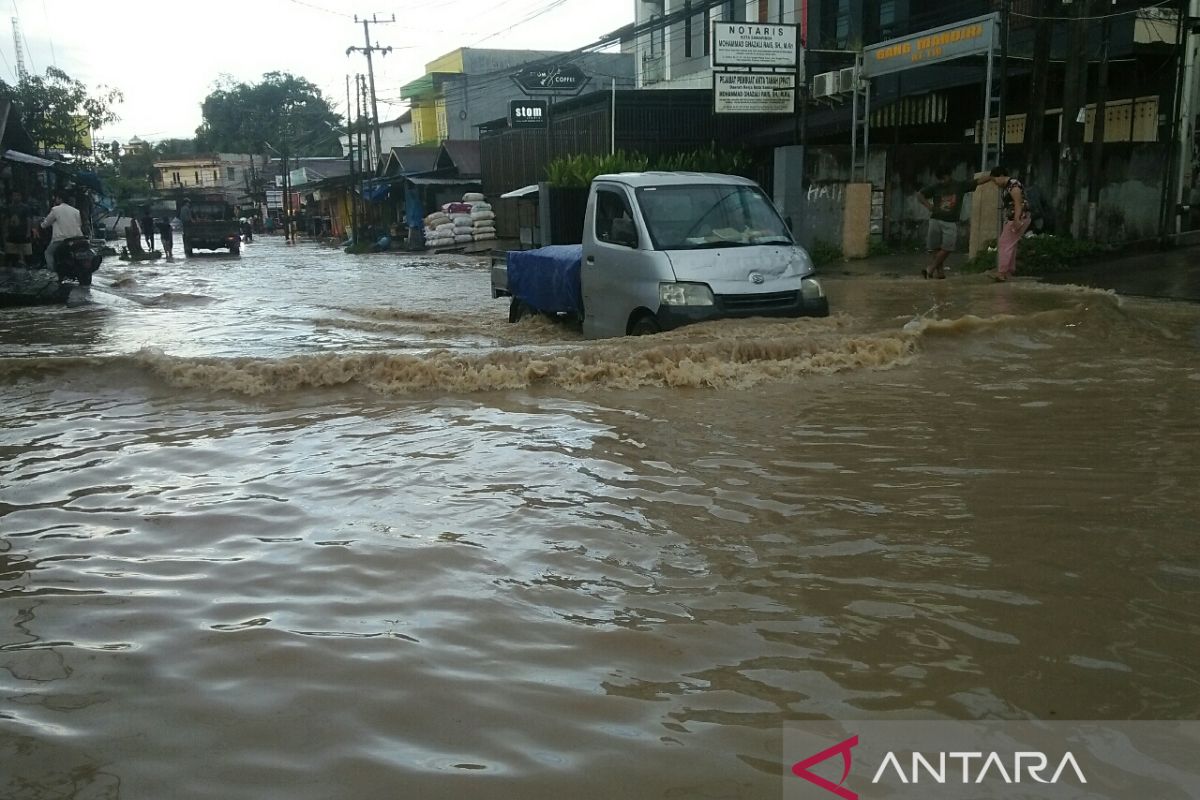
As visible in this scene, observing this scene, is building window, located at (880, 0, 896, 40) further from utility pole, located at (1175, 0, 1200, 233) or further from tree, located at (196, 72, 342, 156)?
tree, located at (196, 72, 342, 156)

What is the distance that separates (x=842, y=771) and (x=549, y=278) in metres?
8.32

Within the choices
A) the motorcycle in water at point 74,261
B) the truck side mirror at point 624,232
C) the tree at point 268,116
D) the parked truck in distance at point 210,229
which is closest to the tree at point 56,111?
the parked truck in distance at point 210,229

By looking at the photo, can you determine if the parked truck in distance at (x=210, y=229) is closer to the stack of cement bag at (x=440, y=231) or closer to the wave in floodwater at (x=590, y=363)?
the stack of cement bag at (x=440, y=231)

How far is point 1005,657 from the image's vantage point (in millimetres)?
3084

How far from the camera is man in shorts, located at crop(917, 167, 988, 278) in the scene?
13.4 metres

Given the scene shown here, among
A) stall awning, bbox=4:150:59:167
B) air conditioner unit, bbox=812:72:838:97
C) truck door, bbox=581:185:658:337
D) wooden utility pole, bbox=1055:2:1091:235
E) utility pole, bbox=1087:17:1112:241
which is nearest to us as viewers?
truck door, bbox=581:185:658:337

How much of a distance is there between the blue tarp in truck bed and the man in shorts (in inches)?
212

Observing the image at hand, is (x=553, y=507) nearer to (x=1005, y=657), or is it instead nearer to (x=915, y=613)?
(x=915, y=613)

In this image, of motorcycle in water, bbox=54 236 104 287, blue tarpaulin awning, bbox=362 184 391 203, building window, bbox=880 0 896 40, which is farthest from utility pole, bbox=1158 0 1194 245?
blue tarpaulin awning, bbox=362 184 391 203

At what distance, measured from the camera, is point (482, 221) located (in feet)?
111

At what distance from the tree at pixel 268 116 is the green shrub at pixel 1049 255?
76.9m

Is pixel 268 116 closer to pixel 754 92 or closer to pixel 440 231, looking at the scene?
pixel 440 231

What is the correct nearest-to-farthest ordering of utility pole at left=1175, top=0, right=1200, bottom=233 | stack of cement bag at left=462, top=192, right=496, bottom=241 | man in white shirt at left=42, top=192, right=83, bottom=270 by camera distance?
utility pole at left=1175, top=0, right=1200, bottom=233 < man in white shirt at left=42, top=192, right=83, bottom=270 < stack of cement bag at left=462, top=192, right=496, bottom=241

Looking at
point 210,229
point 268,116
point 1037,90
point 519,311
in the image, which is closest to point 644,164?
point 1037,90
